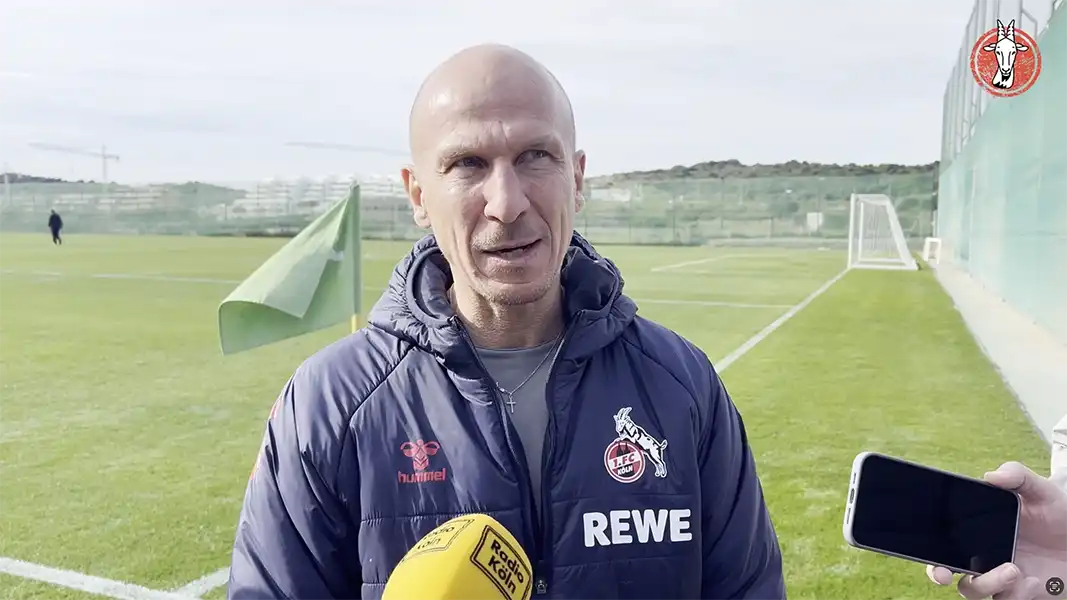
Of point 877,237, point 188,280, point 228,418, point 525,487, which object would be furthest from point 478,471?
point 877,237

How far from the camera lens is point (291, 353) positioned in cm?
966

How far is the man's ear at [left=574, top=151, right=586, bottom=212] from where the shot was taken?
1.64m

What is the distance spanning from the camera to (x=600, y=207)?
46.1 meters

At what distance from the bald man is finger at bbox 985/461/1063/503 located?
0.50m

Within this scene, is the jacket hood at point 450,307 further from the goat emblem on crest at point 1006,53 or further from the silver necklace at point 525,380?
the goat emblem on crest at point 1006,53

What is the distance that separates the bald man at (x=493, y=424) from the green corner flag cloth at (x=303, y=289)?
2523 millimetres

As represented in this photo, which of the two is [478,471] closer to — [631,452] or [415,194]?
[631,452]

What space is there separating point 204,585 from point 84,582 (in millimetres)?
504

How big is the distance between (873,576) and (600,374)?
8.93ft

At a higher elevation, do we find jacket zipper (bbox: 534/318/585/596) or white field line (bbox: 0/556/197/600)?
jacket zipper (bbox: 534/318/585/596)

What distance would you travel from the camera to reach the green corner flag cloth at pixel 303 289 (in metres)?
4.16

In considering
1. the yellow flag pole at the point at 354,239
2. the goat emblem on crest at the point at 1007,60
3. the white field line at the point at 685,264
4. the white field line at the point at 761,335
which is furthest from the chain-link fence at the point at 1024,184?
the yellow flag pole at the point at 354,239

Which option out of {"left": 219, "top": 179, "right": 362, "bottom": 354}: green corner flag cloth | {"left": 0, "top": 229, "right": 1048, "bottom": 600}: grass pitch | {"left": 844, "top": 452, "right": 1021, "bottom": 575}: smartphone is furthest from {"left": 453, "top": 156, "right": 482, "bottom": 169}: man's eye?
{"left": 0, "top": 229, "right": 1048, "bottom": 600}: grass pitch

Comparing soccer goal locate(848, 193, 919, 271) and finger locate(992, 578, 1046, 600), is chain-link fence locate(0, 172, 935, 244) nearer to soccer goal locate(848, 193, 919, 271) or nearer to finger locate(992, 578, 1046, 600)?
soccer goal locate(848, 193, 919, 271)
